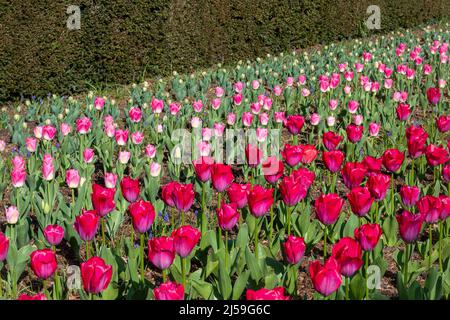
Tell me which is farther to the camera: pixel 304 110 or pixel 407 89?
pixel 407 89

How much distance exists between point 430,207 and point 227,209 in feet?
2.88

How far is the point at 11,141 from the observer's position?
5.67 metres

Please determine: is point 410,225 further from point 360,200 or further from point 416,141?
point 416,141

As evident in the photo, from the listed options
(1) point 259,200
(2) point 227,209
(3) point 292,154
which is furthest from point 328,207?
(3) point 292,154

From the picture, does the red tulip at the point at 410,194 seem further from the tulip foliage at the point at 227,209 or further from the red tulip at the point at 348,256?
the red tulip at the point at 348,256

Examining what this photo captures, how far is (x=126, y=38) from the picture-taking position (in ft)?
26.7

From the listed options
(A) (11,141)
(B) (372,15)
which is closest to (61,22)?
(A) (11,141)

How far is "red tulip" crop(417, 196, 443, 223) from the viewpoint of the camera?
9.80 ft

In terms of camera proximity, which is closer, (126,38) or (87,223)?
(87,223)

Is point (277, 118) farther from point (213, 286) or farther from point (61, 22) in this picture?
Answer: point (61, 22)

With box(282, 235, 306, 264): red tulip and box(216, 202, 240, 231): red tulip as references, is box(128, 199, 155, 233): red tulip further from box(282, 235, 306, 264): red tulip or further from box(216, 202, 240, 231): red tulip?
box(282, 235, 306, 264): red tulip

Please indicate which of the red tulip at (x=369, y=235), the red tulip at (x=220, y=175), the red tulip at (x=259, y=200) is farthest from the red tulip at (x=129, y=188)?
the red tulip at (x=369, y=235)

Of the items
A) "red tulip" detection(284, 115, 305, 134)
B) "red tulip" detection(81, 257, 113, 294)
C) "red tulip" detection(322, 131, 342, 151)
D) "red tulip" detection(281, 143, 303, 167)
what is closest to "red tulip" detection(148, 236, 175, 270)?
"red tulip" detection(81, 257, 113, 294)
